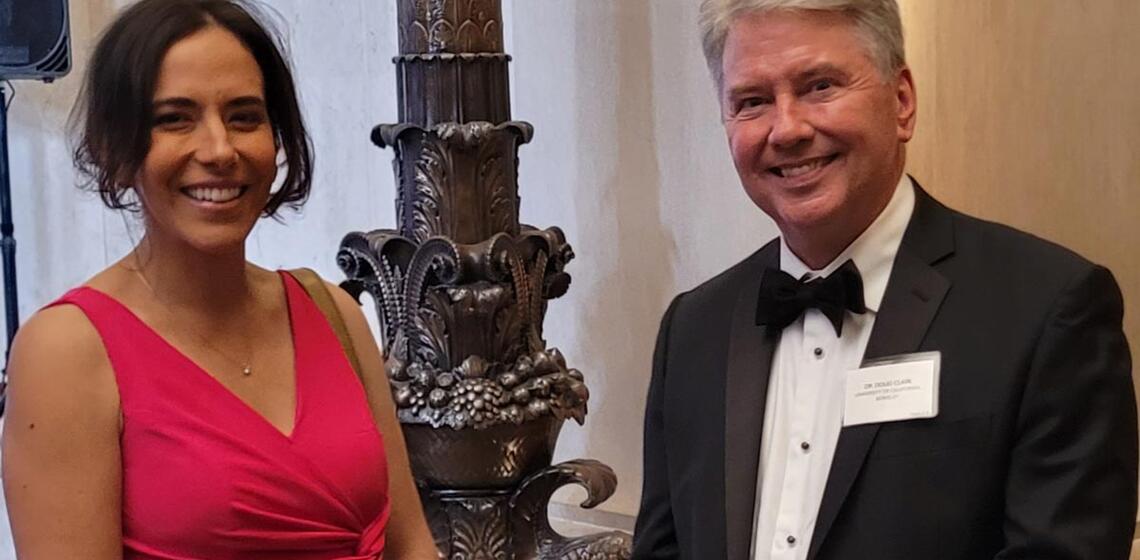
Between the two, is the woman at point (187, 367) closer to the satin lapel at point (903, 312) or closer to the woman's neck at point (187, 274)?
the woman's neck at point (187, 274)

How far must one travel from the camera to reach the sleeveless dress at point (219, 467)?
1.96 meters

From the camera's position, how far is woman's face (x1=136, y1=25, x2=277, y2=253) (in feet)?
6.57

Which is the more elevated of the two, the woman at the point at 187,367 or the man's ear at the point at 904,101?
the man's ear at the point at 904,101

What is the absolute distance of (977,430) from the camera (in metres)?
1.82

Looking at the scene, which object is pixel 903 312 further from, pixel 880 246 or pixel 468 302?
pixel 468 302

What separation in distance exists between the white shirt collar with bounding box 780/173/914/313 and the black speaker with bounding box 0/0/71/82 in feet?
Answer: 13.4

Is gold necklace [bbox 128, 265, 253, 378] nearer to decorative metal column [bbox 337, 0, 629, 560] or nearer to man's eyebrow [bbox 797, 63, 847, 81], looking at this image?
man's eyebrow [bbox 797, 63, 847, 81]

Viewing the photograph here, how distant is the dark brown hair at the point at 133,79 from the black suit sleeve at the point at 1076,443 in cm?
96

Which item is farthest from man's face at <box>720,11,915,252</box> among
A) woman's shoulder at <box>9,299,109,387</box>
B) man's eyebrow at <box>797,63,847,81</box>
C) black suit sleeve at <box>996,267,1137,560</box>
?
woman's shoulder at <box>9,299,109,387</box>

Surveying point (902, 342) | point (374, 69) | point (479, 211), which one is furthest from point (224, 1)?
point (374, 69)

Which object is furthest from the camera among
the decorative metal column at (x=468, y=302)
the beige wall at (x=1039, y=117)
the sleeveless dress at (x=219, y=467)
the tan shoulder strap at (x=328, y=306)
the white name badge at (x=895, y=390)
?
the beige wall at (x=1039, y=117)

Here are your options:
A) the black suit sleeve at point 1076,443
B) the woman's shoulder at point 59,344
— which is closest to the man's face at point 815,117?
the black suit sleeve at point 1076,443

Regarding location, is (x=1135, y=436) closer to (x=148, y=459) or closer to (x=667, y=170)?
(x=148, y=459)

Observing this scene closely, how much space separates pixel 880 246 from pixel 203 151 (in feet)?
2.57
